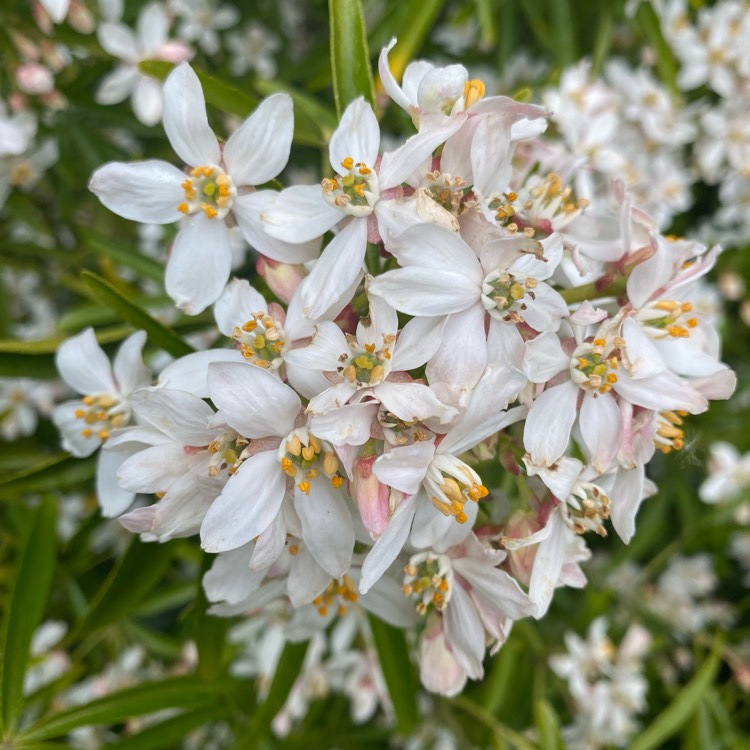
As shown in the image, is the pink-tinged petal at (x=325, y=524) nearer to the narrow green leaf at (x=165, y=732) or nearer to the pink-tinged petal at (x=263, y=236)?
the pink-tinged petal at (x=263, y=236)

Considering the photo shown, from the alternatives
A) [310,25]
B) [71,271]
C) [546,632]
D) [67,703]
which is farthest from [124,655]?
[310,25]

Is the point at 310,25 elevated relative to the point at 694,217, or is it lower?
lower

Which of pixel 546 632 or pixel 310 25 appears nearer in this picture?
pixel 546 632

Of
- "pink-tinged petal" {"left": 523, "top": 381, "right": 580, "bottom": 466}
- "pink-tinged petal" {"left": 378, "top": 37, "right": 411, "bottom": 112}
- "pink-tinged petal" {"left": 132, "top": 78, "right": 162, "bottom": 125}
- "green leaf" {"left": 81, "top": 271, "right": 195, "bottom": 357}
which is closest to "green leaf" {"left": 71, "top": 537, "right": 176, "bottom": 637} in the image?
"green leaf" {"left": 81, "top": 271, "right": 195, "bottom": 357}

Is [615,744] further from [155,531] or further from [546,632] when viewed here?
[155,531]

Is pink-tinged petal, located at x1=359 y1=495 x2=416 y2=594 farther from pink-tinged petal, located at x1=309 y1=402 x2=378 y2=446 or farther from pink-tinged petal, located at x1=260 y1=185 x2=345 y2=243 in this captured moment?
pink-tinged petal, located at x1=260 y1=185 x2=345 y2=243

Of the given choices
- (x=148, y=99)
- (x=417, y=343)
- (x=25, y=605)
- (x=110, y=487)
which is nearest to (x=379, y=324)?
(x=417, y=343)

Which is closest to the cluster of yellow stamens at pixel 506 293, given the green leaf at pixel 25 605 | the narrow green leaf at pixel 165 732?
the green leaf at pixel 25 605
